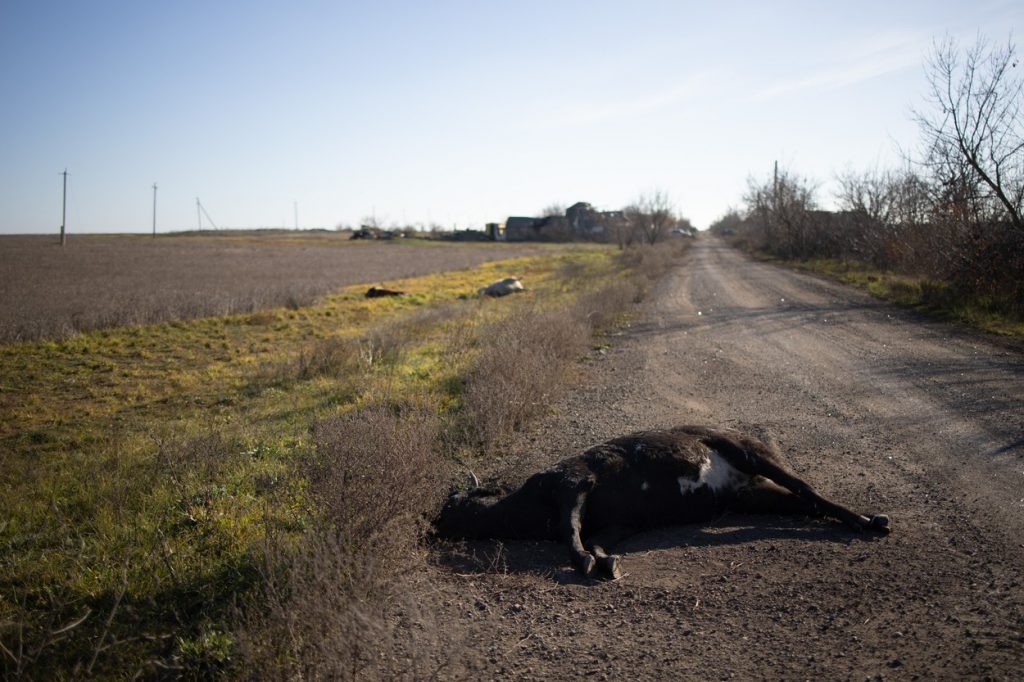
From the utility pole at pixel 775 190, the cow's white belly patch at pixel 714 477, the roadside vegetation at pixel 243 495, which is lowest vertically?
the roadside vegetation at pixel 243 495

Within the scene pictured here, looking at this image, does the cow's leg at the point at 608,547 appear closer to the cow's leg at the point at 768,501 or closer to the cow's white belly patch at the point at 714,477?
the cow's white belly patch at the point at 714,477

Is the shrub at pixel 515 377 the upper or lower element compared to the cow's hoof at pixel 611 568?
upper

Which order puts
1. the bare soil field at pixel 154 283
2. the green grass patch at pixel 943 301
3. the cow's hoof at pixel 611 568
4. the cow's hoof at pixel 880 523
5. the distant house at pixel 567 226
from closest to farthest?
the cow's hoof at pixel 611 568
the cow's hoof at pixel 880 523
the green grass patch at pixel 943 301
the bare soil field at pixel 154 283
the distant house at pixel 567 226

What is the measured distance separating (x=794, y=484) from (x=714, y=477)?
0.56 meters

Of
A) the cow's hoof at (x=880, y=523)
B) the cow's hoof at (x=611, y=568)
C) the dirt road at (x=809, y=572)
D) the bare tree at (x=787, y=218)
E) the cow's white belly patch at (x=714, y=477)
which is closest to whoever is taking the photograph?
the dirt road at (x=809, y=572)

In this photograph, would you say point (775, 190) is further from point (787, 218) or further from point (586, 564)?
point (586, 564)

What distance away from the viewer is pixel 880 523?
4.70 meters

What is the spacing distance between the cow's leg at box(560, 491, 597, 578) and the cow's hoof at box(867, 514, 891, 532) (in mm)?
1942

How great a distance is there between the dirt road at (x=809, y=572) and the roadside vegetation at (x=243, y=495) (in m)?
0.53

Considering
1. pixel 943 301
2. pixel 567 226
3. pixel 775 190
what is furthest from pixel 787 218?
pixel 567 226

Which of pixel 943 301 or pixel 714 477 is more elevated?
pixel 943 301

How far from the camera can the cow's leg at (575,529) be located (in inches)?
173

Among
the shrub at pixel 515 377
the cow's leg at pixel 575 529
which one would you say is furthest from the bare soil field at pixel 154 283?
the cow's leg at pixel 575 529

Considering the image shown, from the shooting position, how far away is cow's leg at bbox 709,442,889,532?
477 cm
